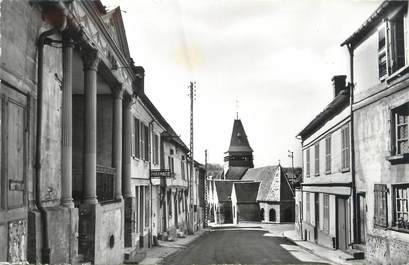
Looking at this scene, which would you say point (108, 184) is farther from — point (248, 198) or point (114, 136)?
point (248, 198)

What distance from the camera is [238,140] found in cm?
8175

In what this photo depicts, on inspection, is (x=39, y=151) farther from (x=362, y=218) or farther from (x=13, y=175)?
(x=362, y=218)

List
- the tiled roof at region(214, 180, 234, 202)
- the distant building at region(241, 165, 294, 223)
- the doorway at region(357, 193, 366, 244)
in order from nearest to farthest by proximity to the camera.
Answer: the doorway at region(357, 193, 366, 244)
the distant building at region(241, 165, 294, 223)
the tiled roof at region(214, 180, 234, 202)

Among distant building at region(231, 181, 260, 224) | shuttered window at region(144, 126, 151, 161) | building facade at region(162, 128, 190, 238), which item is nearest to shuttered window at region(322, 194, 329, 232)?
building facade at region(162, 128, 190, 238)

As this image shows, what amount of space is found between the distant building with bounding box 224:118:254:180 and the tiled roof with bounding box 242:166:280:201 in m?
5.70

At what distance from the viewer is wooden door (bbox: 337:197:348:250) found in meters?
19.9

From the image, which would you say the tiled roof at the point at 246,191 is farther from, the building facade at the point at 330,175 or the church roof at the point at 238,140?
the building facade at the point at 330,175

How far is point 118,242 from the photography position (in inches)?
533

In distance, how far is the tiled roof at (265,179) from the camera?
61.2 meters

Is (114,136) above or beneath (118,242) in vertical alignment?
above

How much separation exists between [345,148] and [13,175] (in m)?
14.5

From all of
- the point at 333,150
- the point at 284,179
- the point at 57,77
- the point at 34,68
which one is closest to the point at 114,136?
the point at 57,77

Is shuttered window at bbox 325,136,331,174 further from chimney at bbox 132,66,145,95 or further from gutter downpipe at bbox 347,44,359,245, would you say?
chimney at bbox 132,66,145,95

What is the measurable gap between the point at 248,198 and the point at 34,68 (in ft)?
191
